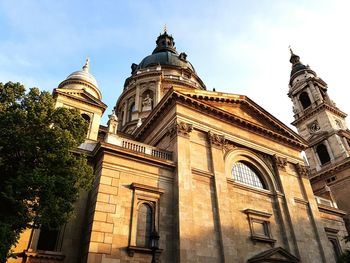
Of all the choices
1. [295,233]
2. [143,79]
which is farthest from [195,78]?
[295,233]

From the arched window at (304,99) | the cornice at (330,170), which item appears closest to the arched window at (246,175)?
the cornice at (330,170)

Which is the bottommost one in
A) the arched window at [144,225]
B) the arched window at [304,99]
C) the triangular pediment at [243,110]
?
the arched window at [144,225]

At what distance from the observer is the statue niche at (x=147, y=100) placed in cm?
4034

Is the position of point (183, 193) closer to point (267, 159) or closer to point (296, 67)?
point (267, 159)

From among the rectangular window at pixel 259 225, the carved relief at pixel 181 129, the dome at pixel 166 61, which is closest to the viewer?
the rectangular window at pixel 259 225

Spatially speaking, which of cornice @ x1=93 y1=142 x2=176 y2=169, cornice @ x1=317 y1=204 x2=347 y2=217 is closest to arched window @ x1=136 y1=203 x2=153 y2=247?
cornice @ x1=93 y1=142 x2=176 y2=169

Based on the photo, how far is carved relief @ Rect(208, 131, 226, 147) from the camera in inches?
830

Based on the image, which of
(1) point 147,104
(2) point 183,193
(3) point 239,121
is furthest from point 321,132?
(2) point 183,193

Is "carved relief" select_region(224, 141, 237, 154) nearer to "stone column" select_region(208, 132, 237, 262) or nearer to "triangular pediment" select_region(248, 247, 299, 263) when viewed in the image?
"stone column" select_region(208, 132, 237, 262)

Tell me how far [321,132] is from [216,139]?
2592cm

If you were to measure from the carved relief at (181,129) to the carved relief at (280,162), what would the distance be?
8.02m

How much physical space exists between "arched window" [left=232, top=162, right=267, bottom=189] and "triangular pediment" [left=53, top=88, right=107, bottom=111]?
37.9 feet

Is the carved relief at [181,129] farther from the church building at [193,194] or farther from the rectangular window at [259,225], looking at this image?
the rectangular window at [259,225]

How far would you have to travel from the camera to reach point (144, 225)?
642 inches
